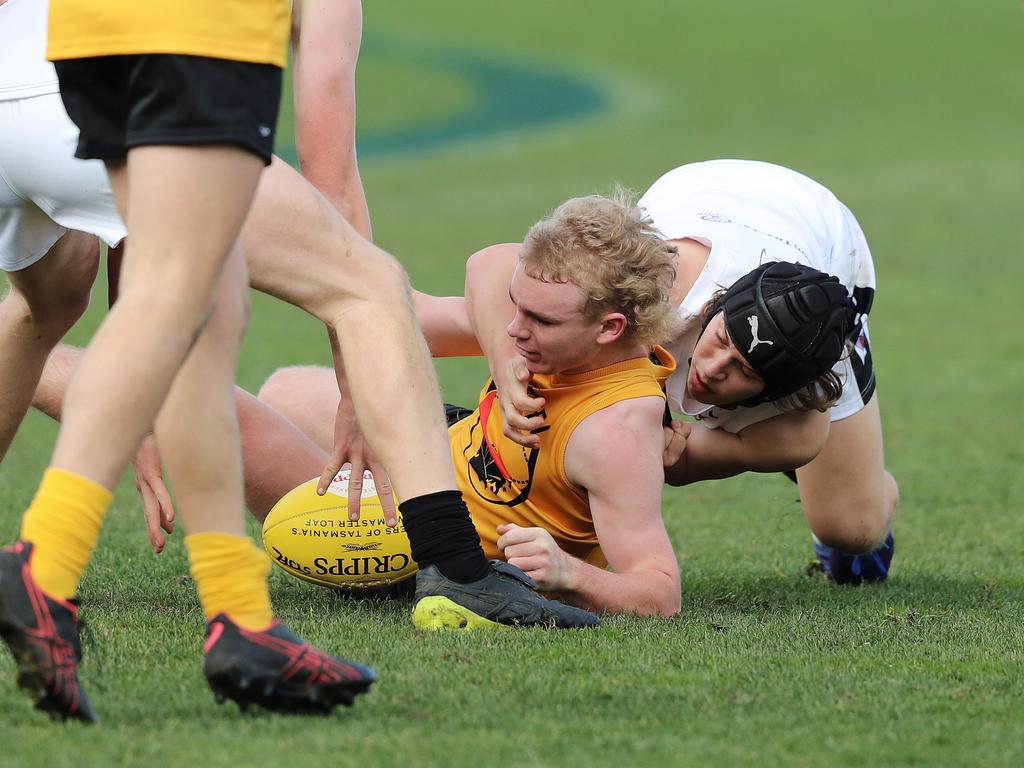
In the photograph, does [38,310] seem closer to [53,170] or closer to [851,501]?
[53,170]

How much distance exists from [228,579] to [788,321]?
1.88 meters

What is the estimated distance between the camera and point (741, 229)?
4.71 metres

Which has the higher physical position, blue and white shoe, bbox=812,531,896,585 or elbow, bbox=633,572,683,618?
elbow, bbox=633,572,683,618

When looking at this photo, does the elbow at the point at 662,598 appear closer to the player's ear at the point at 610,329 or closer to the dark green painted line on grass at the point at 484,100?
the player's ear at the point at 610,329

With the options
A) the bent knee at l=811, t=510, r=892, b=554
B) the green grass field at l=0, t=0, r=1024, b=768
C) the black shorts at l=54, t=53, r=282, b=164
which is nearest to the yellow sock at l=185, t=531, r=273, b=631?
the green grass field at l=0, t=0, r=1024, b=768

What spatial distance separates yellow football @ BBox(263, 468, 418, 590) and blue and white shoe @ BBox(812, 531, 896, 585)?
5.09 ft

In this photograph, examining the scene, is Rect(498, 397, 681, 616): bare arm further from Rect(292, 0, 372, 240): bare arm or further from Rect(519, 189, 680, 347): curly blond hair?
Rect(292, 0, 372, 240): bare arm

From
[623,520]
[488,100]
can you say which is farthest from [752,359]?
[488,100]

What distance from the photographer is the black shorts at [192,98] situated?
264cm

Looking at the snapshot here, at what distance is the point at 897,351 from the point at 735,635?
7.21 m

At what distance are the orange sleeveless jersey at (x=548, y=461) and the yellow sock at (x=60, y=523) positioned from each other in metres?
1.74

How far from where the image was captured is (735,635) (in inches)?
150

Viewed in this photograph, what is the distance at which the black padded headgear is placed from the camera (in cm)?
409

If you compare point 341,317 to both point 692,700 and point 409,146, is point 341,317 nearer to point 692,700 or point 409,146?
point 692,700
